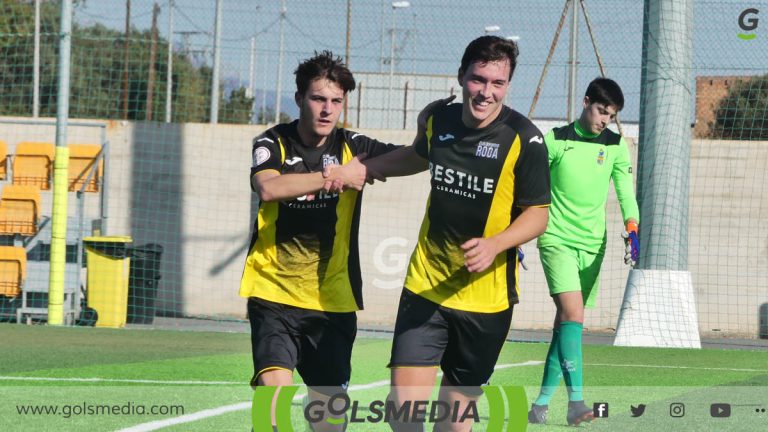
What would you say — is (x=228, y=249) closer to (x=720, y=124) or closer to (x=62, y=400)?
(x=720, y=124)

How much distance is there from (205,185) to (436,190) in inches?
534

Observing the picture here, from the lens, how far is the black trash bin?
52.8 ft

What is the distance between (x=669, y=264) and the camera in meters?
13.0

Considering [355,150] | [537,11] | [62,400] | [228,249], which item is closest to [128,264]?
[228,249]

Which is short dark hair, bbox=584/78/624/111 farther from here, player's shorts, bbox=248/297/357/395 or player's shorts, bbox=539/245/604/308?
player's shorts, bbox=248/297/357/395

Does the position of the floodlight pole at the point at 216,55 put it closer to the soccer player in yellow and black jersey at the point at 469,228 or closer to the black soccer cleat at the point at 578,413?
the black soccer cleat at the point at 578,413

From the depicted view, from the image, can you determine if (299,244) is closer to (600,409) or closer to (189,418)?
(189,418)

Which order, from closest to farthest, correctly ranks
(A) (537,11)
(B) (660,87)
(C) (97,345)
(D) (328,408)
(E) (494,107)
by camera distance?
(E) (494,107) → (D) (328,408) → (C) (97,345) → (B) (660,87) → (A) (537,11)

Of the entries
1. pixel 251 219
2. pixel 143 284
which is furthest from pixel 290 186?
pixel 251 219

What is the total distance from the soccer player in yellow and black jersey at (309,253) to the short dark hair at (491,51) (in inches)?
27.0

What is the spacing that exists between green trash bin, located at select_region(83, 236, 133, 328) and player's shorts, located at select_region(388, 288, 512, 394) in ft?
35.6

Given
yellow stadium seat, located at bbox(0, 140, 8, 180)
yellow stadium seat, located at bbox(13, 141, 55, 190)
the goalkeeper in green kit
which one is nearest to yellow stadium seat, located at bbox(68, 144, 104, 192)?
yellow stadium seat, located at bbox(13, 141, 55, 190)

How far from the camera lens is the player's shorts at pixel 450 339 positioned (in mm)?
4730

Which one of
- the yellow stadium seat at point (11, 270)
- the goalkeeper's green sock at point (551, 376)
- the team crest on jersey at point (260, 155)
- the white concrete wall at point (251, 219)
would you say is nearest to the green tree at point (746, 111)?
the white concrete wall at point (251, 219)
